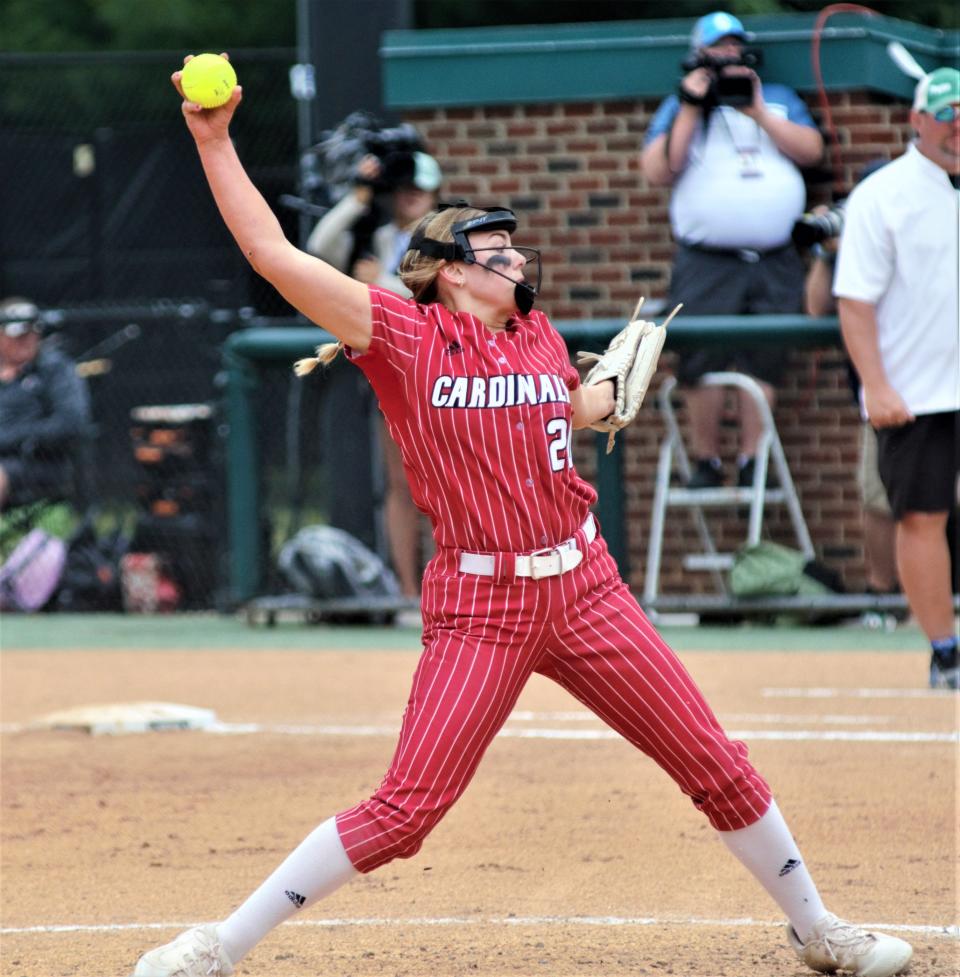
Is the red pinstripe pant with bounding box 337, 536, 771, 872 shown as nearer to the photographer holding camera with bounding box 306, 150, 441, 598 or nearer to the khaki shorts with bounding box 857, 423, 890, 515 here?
the khaki shorts with bounding box 857, 423, 890, 515

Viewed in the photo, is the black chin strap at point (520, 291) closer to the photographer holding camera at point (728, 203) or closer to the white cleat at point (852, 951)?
the white cleat at point (852, 951)

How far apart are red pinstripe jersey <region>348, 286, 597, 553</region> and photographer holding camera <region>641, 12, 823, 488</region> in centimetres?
580

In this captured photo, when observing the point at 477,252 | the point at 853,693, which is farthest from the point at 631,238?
the point at 477,252

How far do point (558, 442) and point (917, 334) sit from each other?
151 inches

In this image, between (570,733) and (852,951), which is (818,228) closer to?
(570,733)

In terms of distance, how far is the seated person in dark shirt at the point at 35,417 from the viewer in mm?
11328

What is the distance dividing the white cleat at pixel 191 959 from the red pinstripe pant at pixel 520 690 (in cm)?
33

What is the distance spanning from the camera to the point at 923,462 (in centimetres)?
747

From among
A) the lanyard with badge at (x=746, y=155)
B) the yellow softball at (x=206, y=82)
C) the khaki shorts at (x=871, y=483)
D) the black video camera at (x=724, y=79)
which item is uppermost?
the yellow softball at (x=206, y=82)

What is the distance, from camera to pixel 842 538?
10.4m

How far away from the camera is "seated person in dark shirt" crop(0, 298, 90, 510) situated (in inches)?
446

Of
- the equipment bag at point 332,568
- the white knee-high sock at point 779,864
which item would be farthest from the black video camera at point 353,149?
the white knee-high sock at point 779,864

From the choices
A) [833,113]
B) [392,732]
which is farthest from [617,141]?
[392,732]

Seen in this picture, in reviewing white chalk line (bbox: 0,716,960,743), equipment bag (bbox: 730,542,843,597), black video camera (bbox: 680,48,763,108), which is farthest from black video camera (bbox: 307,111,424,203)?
white chalk line (bbox: 0,716,960,743)
